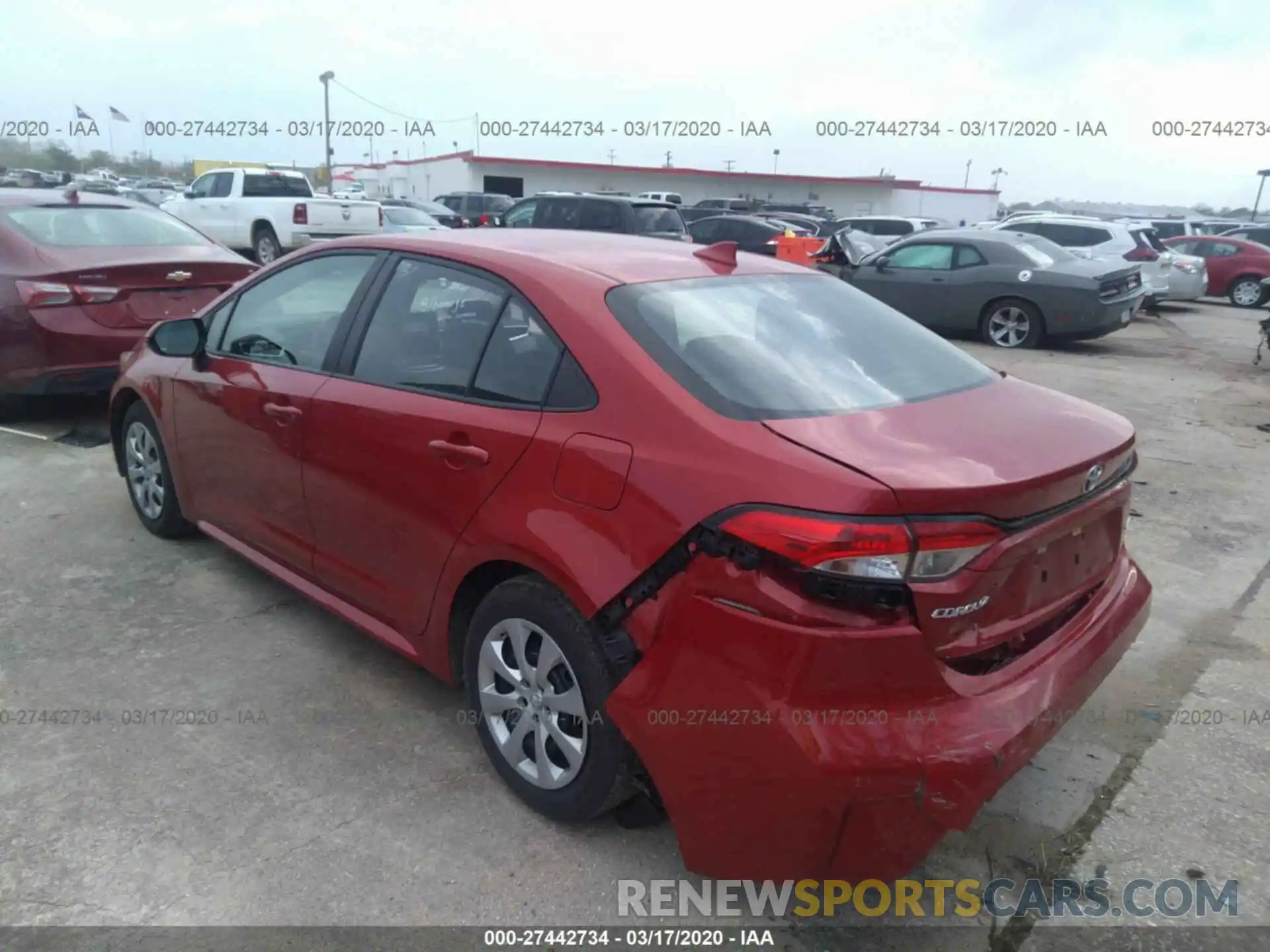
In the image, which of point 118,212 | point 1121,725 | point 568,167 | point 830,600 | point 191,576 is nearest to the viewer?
point 830,600

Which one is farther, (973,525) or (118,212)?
(118,212)

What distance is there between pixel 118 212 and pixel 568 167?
42.0 m

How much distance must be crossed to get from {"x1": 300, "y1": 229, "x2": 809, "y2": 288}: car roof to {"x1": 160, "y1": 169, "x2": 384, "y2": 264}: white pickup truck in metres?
14.9

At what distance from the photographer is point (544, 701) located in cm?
262

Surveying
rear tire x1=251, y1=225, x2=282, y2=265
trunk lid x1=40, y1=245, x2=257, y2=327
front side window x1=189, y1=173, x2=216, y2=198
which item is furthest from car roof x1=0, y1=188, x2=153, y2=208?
front side window x1=189, y1=173, x2=216, y2=198

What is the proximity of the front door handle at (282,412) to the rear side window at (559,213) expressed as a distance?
452 inches

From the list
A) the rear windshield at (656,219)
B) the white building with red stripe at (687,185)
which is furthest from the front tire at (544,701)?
the white building with red stripe at (687,185)

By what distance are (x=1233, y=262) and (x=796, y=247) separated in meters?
8.83

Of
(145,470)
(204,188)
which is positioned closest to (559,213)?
(204,188)

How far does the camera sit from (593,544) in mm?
2344

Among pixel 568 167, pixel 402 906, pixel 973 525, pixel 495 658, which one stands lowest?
pixel 402 906

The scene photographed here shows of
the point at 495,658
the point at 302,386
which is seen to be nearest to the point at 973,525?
the point at 495,658

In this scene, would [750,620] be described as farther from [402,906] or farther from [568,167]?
[568,167]

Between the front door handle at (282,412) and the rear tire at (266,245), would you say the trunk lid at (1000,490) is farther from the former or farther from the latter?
the rear tire at (266,245)
